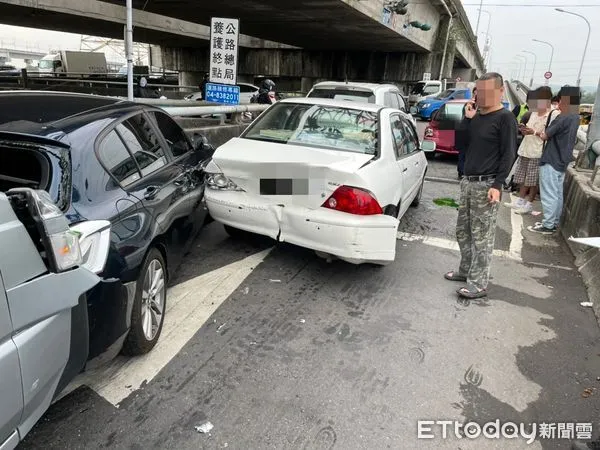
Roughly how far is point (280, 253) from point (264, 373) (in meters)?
1.96

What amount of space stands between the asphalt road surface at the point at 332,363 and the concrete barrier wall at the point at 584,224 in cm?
15

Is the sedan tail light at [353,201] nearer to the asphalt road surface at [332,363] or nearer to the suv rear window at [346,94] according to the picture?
the asphalt road surface at [332,363]

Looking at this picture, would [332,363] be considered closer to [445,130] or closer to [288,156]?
[288,156]

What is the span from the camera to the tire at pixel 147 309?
2748mm

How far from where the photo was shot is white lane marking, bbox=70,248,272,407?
8.95ft

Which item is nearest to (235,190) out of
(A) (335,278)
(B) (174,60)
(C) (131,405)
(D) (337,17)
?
(A) (335,278)

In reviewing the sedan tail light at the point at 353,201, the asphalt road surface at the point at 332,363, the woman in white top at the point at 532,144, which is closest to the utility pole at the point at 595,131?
the woman in white top at the point at 532,144

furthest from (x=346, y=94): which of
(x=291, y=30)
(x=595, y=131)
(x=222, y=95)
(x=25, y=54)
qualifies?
(x=25, y=54)

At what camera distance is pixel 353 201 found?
3723 millimetres

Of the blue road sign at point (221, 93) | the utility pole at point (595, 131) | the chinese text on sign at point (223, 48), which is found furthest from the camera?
the blue road sign at point (221, 93)

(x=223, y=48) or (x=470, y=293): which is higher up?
(x=223, y=48)

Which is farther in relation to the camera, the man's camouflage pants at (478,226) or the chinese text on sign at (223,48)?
the chinese text on sign at (223,48)

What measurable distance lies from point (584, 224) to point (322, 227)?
3.62 metres

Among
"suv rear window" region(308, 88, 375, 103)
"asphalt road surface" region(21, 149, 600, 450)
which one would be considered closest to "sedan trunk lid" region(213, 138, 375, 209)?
"asphalt road surface" region(21, 149, 600, 450)
